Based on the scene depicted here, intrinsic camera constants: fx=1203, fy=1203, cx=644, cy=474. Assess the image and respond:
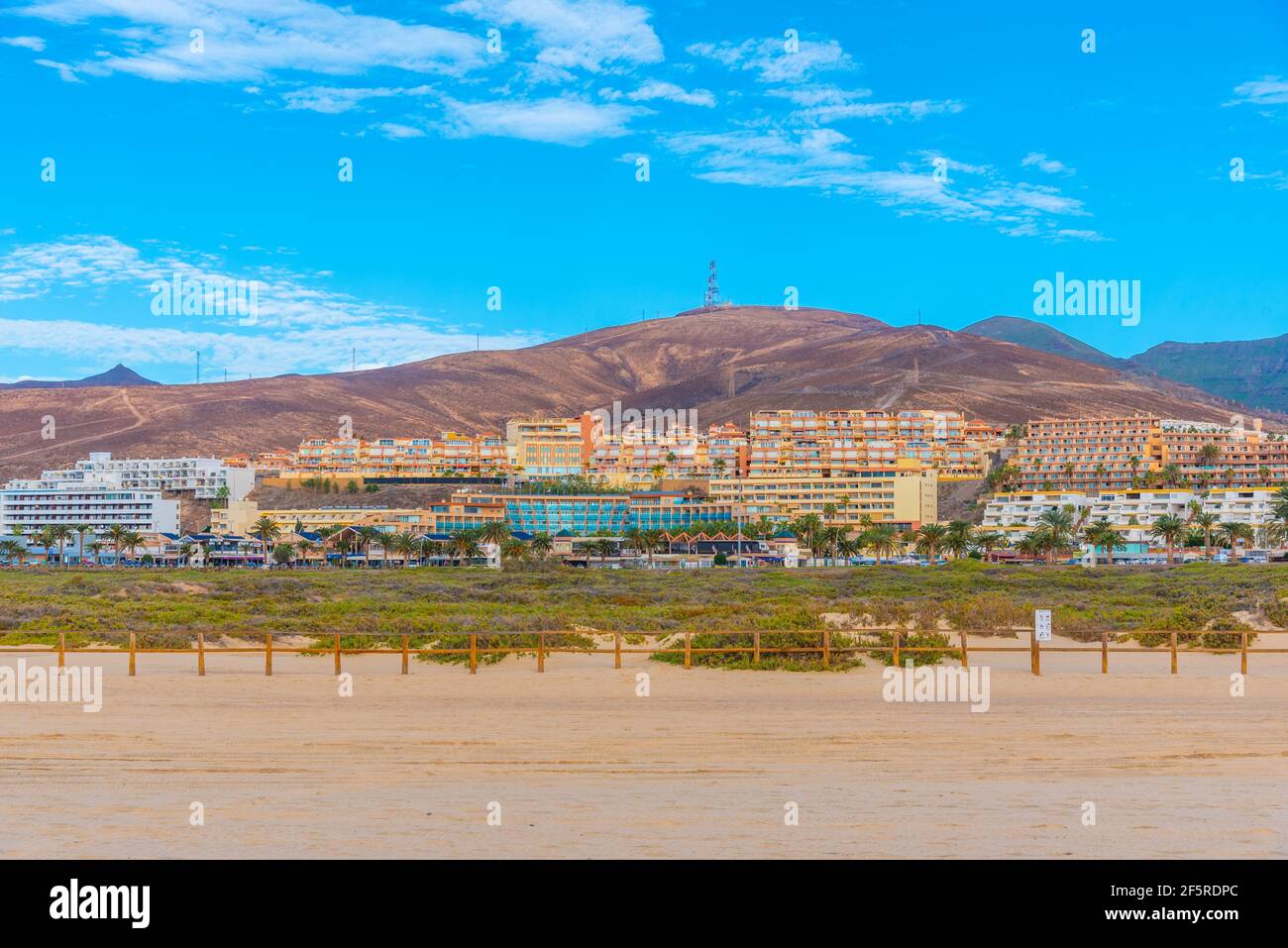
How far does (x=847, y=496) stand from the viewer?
125812 millimetres

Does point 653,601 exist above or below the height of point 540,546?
above

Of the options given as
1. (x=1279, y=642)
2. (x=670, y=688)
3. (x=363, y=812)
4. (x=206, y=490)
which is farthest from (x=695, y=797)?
(x=206, y=490)

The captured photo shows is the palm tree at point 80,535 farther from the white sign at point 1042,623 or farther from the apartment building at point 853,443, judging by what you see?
the white sign at point 1042,623

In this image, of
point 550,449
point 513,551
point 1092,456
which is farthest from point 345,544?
point 1092,456

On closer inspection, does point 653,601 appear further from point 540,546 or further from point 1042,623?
point 540,546

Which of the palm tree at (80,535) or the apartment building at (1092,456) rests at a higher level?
the apartment building at (1092,456)

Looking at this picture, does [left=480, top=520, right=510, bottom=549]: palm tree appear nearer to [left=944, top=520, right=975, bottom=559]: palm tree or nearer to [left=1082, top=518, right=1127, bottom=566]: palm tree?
[left=944, top=520, right=975, bottom=559]: palm tree

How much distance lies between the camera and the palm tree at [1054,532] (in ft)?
293

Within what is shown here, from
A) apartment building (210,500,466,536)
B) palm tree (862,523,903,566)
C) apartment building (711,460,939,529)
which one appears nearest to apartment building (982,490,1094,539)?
apartment building (711,460,939,529)

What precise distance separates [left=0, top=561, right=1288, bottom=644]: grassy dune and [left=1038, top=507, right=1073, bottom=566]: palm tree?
1665 cm

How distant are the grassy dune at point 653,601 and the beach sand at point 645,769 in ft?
25.2

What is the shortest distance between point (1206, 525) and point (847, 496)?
128 feet

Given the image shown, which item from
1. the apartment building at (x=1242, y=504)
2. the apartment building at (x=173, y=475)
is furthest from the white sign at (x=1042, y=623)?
the apartment building at (x=173, y=475)

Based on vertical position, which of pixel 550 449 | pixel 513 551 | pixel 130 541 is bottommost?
pixel 513 551
